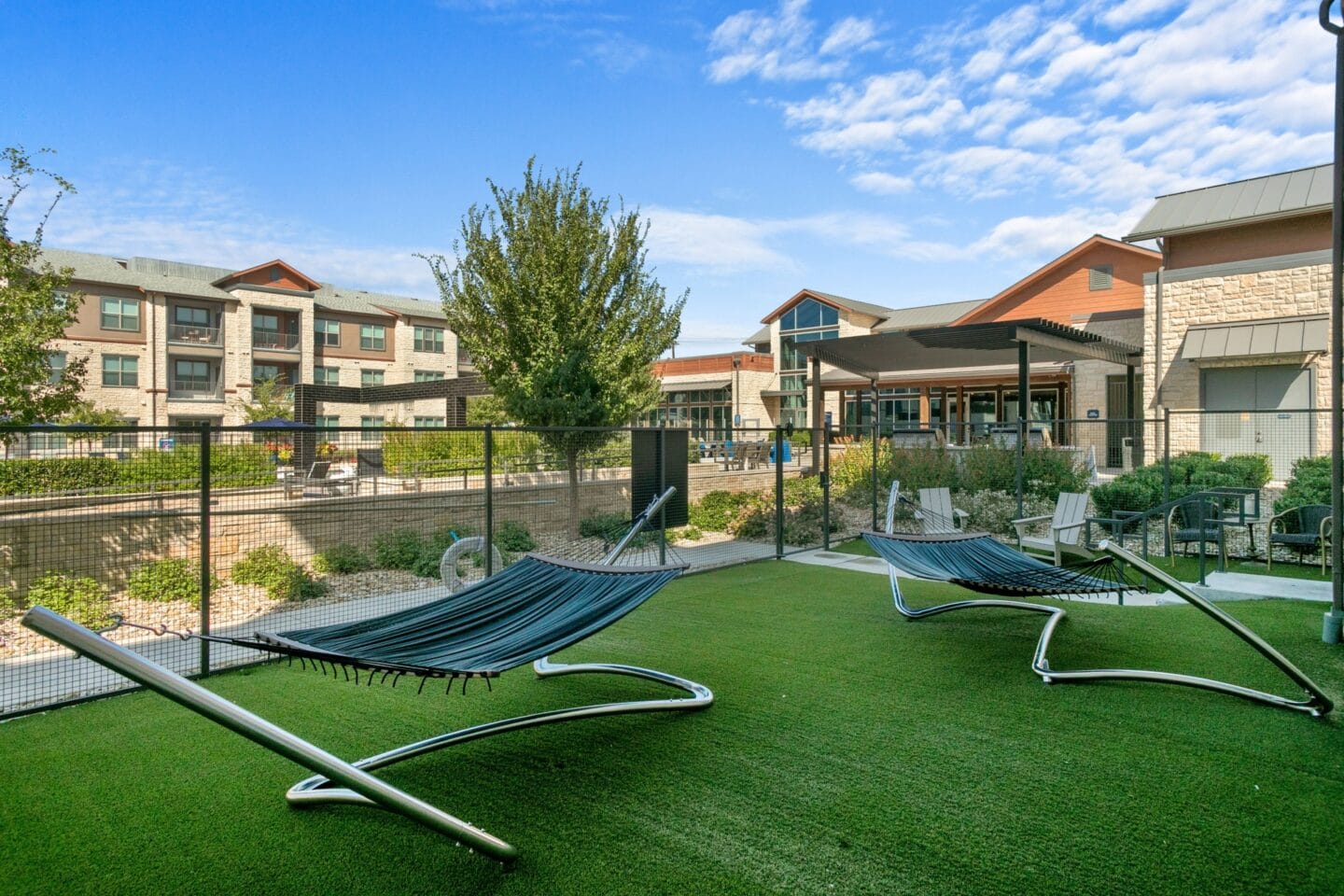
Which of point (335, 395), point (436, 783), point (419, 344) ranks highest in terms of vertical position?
point (419, 344)

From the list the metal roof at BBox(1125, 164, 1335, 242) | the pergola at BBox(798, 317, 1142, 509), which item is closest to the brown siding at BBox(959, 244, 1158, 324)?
the metal roof at BBox(1125, 164, 1335, 242)

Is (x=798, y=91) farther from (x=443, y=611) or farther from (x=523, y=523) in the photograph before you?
(x=443, y=611)

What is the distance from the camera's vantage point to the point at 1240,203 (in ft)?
54.5

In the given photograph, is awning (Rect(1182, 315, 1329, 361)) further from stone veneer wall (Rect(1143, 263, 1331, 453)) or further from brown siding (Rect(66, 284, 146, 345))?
brown siding (Rect(66, 284, 146, 345))

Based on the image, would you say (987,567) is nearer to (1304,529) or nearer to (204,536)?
(204,536)

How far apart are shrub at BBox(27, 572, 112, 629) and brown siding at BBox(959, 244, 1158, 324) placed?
22303 millimetres

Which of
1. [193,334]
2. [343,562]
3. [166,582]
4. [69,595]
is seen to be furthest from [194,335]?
[343,562]

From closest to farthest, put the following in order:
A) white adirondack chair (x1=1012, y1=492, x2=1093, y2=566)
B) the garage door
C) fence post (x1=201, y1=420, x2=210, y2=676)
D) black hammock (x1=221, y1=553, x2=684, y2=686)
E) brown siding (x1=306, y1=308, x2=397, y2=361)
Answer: black hammock (x1=221, y1=553, x2=684, y2=686), fence post (x1=201, y1=420, x2=210, y2=676), white adirondack chair (x1=1012, y1=492, x2=1093, y2=566), the garage door, brown siding (x1=306, y1=308, x2=397, y2=361)

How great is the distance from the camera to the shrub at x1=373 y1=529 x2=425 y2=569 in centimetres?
820

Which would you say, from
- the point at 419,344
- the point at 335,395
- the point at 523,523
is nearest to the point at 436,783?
the point at 523,523

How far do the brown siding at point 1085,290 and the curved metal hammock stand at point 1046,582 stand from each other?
65.9 feet

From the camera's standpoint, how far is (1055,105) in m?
13.2

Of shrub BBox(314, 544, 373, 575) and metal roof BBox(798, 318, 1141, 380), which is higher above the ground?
metal roof BBox(798, 318, 1141, 380)

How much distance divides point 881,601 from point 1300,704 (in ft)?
9.50
